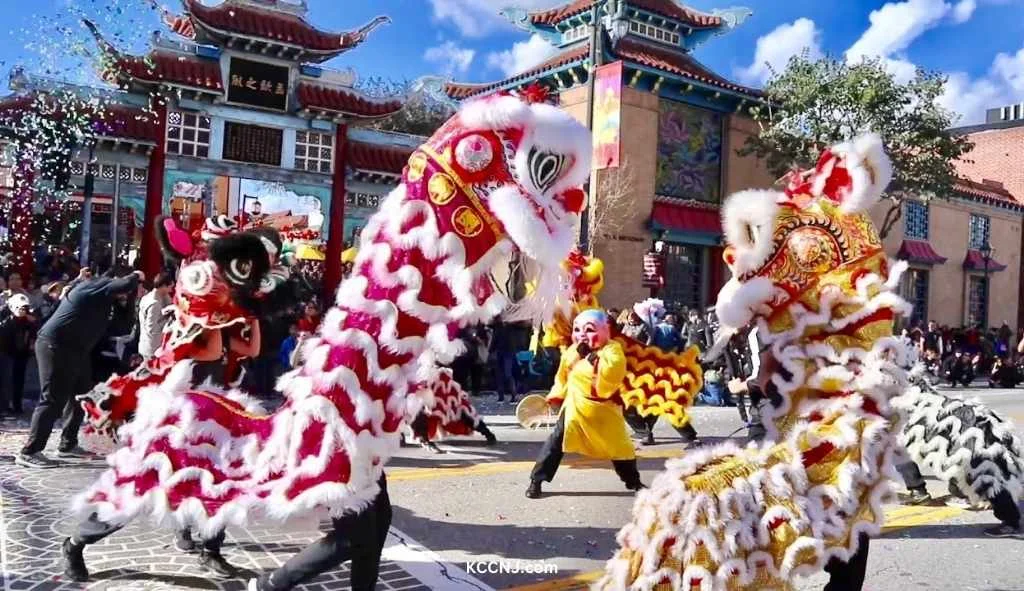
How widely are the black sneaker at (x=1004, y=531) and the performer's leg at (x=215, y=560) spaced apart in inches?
184

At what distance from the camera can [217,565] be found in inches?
157

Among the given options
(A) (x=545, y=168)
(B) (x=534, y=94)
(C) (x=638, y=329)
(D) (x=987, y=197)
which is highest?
(D) (x=987, y=197)

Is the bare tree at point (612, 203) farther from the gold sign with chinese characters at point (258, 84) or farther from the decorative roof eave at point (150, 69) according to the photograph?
the decorative roof eave at point (150, 69)

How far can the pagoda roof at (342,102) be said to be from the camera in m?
17.2

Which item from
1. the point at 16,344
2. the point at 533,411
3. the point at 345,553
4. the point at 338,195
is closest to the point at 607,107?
the point at 338,195

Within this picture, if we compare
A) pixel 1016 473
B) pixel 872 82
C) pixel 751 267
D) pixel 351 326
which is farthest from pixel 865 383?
pixel 872 82

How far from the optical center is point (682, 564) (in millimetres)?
2273

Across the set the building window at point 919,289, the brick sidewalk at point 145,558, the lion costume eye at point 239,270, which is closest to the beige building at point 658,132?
the building window at point 919,289

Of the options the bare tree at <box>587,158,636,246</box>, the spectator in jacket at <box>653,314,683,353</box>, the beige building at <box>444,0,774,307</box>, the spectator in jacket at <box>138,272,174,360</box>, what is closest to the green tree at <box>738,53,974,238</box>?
the beige building at <box>444,0,774,307</box>

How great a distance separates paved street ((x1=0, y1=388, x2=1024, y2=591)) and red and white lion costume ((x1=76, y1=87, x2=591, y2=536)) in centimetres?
25

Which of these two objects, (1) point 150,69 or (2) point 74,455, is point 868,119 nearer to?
(1) point 150,69

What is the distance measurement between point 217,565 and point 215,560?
36 millimetres

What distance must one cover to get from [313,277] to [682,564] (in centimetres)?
1577

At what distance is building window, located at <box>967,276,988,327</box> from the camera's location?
28.4 m
